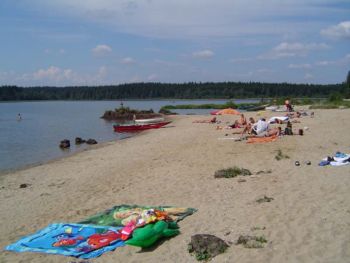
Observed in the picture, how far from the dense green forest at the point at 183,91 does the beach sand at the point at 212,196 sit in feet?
417

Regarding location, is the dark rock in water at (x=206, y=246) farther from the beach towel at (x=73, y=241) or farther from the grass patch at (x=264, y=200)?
the grass patch at (x=264, y=200)

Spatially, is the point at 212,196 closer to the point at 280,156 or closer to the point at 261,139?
the point at 280,156

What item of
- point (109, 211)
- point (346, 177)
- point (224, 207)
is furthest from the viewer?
point (346, 177)

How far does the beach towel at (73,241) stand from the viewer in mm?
7270

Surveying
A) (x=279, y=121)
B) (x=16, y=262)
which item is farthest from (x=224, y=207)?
(x=279, y=121)

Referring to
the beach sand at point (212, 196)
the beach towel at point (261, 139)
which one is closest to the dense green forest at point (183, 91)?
the beach towel at point (261, 139)

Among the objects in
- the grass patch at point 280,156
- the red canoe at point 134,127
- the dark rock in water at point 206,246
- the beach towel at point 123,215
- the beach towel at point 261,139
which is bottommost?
the red canoe at point 134,127

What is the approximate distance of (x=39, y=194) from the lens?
12.4 metres

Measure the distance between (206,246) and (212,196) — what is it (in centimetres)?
348

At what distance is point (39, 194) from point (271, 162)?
737 cm

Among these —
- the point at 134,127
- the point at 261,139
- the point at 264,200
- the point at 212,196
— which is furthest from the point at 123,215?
the point at 134,127

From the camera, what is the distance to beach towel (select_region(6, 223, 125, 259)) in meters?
7.27

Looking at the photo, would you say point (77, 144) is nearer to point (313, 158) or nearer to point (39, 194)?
point (39, 194)

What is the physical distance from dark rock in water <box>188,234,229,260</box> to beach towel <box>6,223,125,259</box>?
1458 mm
